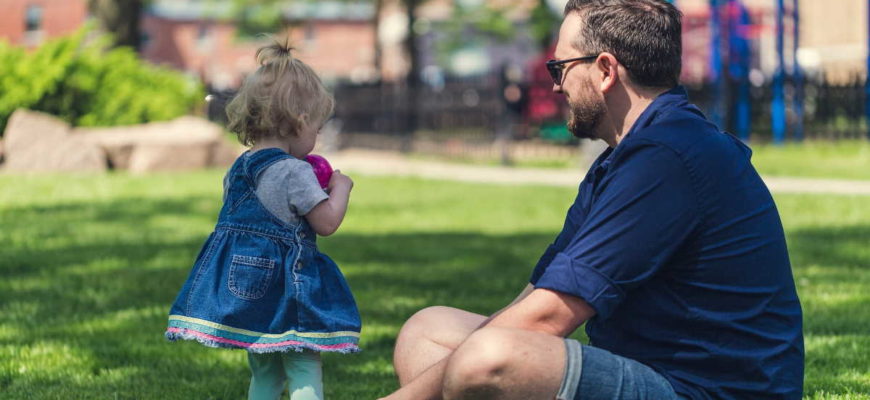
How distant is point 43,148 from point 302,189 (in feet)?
38.4

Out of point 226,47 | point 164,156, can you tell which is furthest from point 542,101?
point 226,47

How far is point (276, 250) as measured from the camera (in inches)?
138

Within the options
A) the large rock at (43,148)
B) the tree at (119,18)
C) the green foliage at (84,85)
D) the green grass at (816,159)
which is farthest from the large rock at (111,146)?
the green grass at (816,159)

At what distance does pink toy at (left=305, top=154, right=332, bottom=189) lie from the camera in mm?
3652

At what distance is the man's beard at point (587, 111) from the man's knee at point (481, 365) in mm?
643

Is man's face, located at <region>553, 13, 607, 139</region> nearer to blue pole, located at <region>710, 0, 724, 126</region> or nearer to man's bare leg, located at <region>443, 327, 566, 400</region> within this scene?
man's bare leg, located at <region>443, 327, 566, 400</region>

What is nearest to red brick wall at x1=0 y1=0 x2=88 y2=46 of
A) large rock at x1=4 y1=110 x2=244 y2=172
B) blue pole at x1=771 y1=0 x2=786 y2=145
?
large rock at x1=4 y1=110 x2=244 y2=172

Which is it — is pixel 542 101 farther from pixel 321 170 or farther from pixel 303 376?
pixel 303 376

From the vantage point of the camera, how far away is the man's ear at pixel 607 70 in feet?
9.37

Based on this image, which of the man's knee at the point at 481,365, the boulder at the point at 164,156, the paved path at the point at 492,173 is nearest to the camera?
the man's knee at the point at 481,365

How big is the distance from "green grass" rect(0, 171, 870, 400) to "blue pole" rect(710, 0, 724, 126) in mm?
6994

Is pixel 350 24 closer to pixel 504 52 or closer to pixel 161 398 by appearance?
pixel 504 52

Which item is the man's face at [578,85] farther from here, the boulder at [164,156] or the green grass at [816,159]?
the boulder at [164,156]

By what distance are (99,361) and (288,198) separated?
1.73 metres
